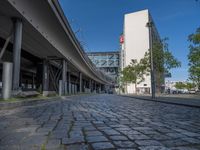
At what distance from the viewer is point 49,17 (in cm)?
1520

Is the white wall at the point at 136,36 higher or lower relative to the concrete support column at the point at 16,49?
higher

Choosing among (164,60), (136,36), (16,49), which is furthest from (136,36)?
(16,49)

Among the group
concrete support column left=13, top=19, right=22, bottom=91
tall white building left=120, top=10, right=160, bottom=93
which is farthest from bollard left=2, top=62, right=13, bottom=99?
tall white building left=120, top=10, right=160, bottom=93

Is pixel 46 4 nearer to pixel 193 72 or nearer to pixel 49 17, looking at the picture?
pixel 49 17

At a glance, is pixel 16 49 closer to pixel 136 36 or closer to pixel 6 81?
pixel 6 81

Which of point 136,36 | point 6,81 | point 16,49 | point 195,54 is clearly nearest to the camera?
point 6,81

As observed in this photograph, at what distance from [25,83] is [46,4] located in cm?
4604

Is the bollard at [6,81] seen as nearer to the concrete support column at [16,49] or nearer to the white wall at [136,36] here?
the concrete support column at [16,49]

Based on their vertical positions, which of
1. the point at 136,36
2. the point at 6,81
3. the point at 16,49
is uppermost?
the point at 136,36

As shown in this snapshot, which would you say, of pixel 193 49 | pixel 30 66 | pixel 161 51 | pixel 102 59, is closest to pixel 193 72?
pixel 193 49

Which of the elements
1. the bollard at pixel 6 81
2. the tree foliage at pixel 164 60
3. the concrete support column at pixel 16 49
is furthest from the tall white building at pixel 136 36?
the bollard at pixel 6 81

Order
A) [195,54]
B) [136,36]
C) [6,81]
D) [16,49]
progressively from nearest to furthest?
1. [6,81]
2. [16,49]
3. [195,54]
4. [136,36]

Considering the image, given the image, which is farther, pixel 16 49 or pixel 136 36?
pixel 136 36

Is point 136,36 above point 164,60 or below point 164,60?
above
